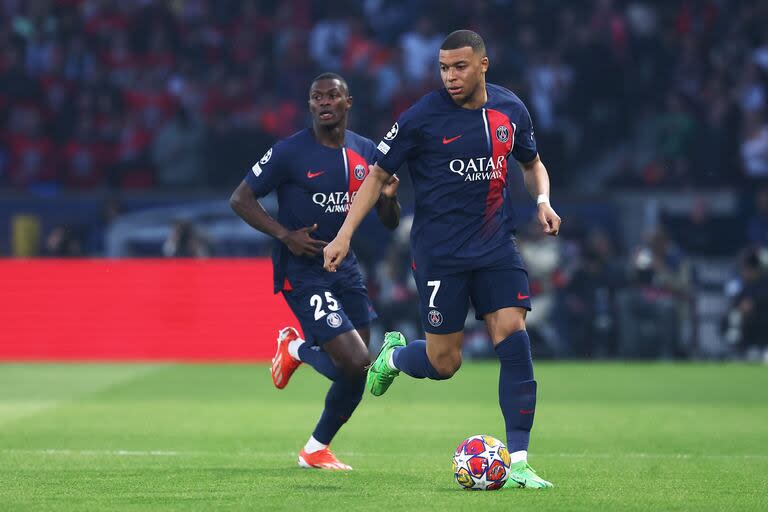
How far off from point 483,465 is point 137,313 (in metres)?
12.2

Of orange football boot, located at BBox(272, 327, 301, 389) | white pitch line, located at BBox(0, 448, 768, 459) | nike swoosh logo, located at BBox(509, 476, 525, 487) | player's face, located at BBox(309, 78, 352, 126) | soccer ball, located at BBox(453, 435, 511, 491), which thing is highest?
player's face, located at BBox(309, 78, 352, 126)

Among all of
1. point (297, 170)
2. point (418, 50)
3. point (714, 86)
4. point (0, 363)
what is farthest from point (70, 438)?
point (714, 86)

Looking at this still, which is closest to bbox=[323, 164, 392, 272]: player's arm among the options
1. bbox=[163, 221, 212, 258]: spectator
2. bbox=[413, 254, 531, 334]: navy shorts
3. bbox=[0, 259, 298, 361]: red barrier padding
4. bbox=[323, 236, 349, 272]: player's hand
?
bbox=[323, 236, 349, 272]: player's hand

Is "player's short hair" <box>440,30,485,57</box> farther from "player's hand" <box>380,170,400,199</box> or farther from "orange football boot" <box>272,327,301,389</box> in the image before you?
"orange football boot" <box>272,327,301,389</box>

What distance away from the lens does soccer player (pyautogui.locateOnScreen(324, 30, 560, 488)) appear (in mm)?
7578

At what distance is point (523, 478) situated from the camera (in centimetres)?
743

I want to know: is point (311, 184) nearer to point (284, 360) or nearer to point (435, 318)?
point (284, 360)

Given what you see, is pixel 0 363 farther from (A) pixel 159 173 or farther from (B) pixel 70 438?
(B) pixel 70 438

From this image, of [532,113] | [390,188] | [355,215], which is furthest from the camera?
[532,113]

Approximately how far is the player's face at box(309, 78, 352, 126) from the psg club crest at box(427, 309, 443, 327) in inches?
65.1

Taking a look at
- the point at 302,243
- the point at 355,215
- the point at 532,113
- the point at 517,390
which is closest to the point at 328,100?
the point at 302,243

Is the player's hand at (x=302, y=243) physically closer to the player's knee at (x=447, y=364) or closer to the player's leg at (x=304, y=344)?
the player's leg at (x=304, y=344)

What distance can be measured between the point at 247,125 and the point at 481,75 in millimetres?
14287

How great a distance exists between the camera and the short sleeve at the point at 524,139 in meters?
7.89
